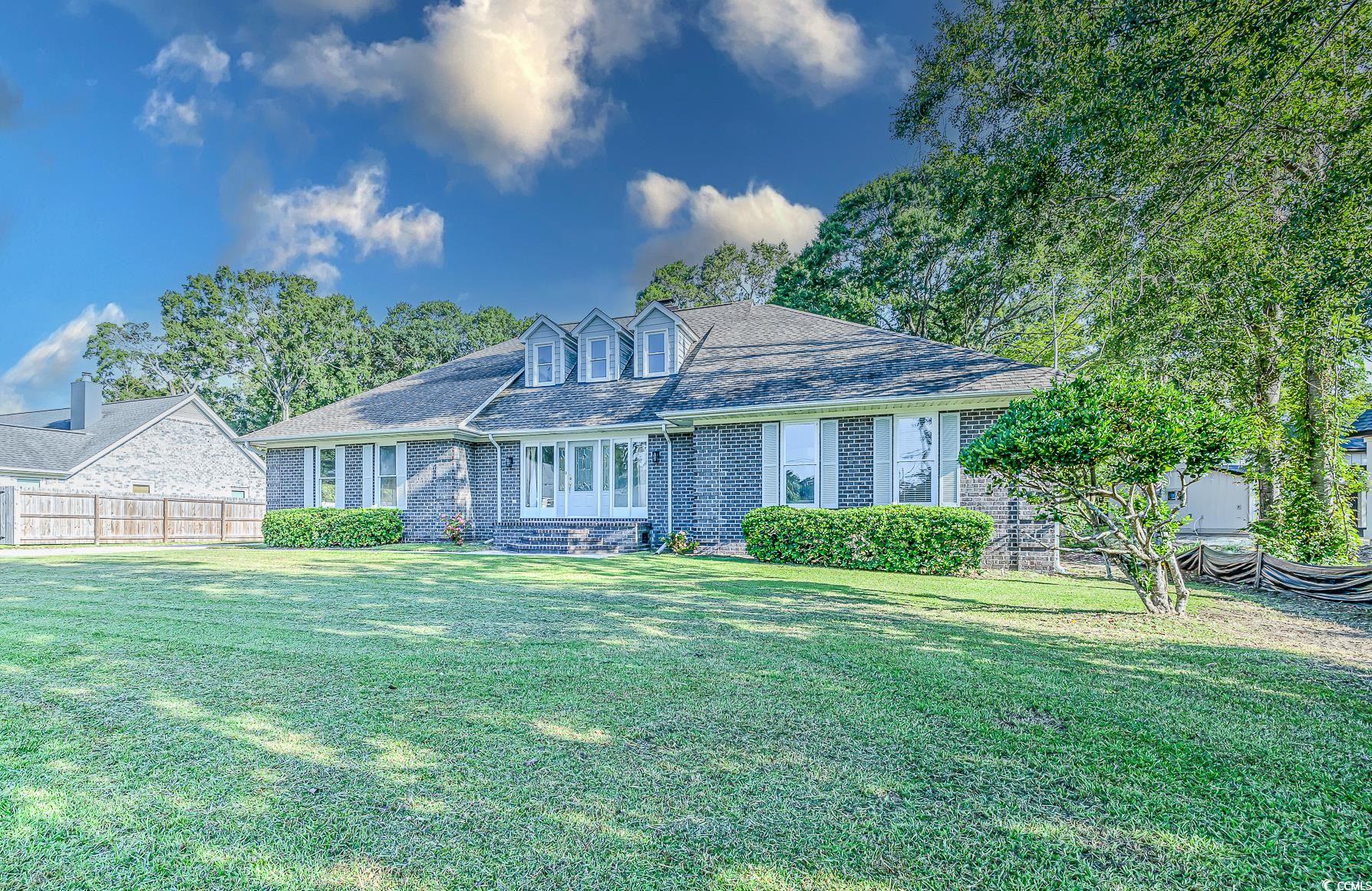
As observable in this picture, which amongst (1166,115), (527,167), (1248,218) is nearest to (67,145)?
(527,167)

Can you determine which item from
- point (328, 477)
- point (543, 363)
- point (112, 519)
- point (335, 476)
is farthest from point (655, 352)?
point (112, 519)

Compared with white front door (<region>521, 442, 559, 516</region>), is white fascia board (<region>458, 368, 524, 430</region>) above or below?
above

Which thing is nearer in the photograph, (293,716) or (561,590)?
(293,716)

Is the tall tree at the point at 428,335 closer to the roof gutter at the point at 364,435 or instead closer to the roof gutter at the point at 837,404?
the roof gutter at the point at 364,435

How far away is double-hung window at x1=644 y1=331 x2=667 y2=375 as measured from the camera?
702 inches

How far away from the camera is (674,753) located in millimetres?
3145

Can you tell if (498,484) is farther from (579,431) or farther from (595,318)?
(595,318)

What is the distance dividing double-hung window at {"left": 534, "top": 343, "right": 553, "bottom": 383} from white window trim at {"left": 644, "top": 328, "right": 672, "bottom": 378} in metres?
3.03

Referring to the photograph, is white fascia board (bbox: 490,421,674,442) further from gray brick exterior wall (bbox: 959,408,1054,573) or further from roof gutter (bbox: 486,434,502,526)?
gray brick exterior wall (bbox: 959,408,1054,573)

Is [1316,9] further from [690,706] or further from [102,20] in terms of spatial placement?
[102,20]

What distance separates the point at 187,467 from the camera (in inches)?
1102

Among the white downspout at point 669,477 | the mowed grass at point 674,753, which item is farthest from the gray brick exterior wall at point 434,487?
the mowed grass at point 674,753

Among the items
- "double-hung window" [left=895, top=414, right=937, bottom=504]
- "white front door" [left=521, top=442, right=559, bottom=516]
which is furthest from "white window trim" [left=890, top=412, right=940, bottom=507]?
"white front door" [left=521, top=442, right=559, bottom=516]

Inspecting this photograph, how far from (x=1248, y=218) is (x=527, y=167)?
22127mm
